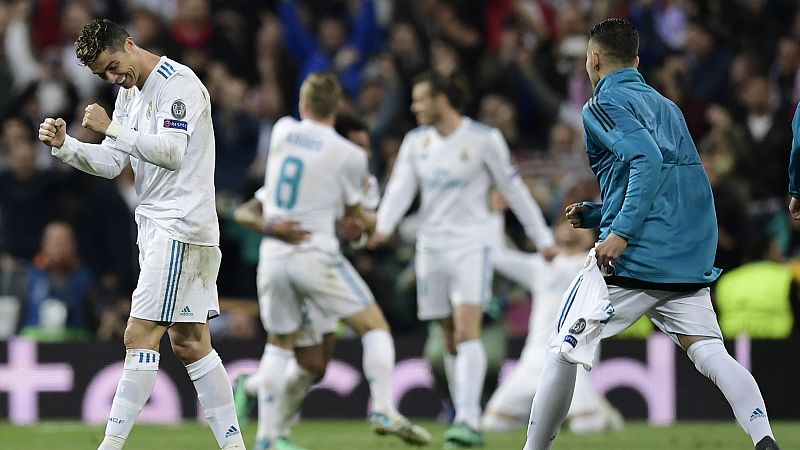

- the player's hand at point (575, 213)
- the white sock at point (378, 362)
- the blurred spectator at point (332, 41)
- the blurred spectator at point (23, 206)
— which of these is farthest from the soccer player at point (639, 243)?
the blurred spectator at point (332, 41)

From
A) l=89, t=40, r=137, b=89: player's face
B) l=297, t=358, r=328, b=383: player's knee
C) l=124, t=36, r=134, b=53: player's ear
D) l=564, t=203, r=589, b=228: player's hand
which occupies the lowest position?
l=297, t=358, r=328, b=383: player's knee

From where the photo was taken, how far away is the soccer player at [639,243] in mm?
7191

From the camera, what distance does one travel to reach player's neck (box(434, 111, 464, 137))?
38.3ft

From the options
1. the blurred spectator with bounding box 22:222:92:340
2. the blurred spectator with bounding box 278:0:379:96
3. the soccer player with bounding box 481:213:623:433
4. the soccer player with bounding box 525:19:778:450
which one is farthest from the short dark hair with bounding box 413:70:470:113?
the blurred spectator with bounding box 278:0:379:96

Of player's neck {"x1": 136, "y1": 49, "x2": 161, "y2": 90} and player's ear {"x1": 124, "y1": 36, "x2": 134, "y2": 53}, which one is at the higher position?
player's ear {"x1": 124, "y1": 36, "x2": 134, "y2": 53}

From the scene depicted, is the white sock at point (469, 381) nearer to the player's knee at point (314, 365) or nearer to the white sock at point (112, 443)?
the player's knee at point (314, 365)

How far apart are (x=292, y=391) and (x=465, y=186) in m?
2.35

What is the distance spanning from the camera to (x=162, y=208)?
7.71m

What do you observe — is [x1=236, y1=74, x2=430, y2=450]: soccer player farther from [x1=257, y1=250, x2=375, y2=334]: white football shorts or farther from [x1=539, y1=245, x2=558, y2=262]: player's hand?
[x1=539, y1=245, x2=558, y2=262]: player's hand

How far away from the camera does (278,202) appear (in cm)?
1008

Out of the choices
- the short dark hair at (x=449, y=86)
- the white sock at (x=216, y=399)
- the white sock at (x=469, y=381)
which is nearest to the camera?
the white sock at (x=216, y=399)

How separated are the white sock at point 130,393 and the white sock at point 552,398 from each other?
1.94 meters

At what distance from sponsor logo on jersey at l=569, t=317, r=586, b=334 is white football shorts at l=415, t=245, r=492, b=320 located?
4.24 metres

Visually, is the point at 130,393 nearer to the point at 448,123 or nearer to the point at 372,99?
the point at 448,123
